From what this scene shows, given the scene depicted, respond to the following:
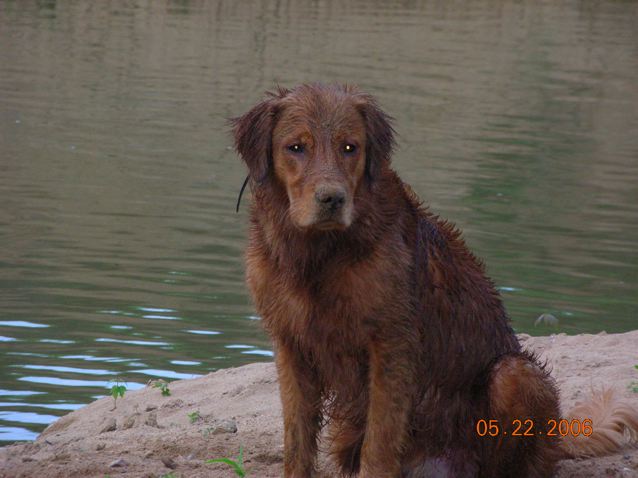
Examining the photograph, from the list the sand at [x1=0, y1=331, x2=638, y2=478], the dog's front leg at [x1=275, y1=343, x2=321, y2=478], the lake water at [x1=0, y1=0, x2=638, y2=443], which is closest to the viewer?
the dog's front leg at [x1=275, y1=343, x2=321, y2=478]

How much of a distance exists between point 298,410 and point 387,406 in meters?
0.50

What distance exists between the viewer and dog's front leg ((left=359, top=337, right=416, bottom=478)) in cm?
550

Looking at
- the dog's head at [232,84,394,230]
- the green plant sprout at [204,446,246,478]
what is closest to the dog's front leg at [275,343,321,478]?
the green plant sprout at [204,446,246,478]

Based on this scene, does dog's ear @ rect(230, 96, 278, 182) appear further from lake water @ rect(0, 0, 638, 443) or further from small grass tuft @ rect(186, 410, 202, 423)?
lake water @ rect(0, 0, 638, 443)

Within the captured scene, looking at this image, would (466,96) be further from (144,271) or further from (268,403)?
(268,403)

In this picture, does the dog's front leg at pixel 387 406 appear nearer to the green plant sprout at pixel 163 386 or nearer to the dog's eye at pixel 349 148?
the dog's eye at pixel 349 148

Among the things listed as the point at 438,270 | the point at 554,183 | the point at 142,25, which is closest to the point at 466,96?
the point at 554,183

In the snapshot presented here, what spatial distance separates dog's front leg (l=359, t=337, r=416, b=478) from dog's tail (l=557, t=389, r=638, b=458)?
1.26 meters

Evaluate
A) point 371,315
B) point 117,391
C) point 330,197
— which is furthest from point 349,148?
point 117,391

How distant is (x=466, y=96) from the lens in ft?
93.8

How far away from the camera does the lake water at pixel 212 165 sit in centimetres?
1079

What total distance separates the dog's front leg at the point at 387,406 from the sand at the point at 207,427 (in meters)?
0.94

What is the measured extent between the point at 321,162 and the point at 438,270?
91 cm
